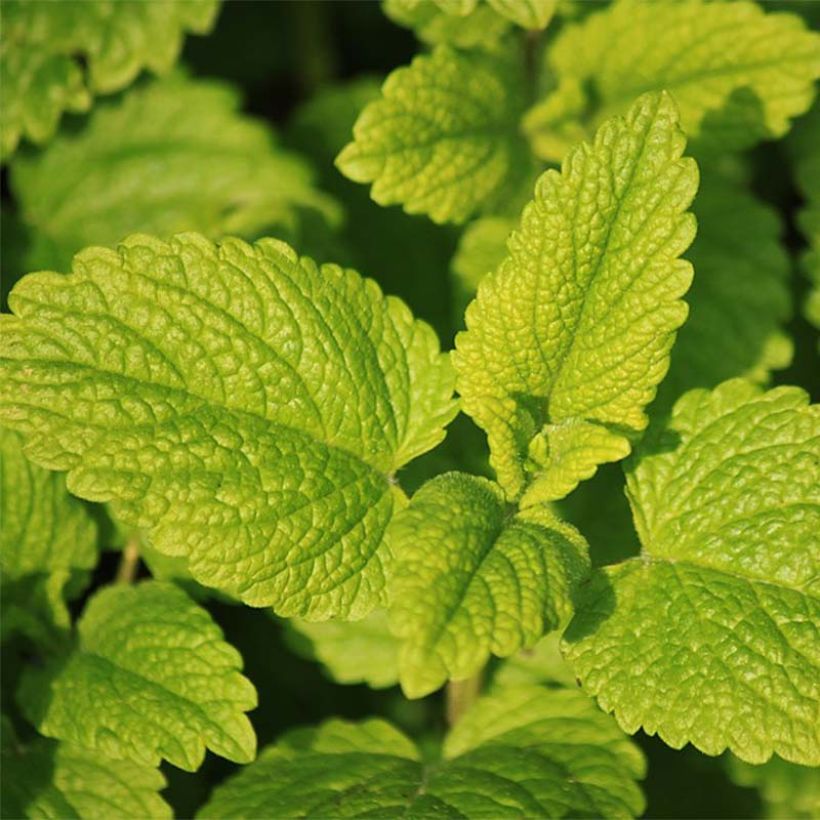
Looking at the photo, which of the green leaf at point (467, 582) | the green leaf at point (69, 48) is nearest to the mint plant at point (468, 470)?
the green leaf at point (467, 582)

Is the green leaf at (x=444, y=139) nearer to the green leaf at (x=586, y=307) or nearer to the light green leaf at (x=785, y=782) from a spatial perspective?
the green leaf at (x=586, y=307)

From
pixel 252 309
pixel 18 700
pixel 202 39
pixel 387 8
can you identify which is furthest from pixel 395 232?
pixel 18 700

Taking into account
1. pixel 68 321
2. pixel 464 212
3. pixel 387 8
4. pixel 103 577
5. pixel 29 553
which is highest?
pixel 387 8

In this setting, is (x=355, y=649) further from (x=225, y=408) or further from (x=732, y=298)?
(x=732, y=298)

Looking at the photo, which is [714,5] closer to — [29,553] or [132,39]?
[132,39]

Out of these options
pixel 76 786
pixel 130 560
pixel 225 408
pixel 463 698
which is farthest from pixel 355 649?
pixel 225 408

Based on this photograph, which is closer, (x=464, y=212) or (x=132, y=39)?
(x=464, y=212)

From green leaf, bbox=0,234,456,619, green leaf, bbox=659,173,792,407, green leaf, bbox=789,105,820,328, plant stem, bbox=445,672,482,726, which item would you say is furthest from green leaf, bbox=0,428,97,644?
green leaf, bbox=789,105,820,328
